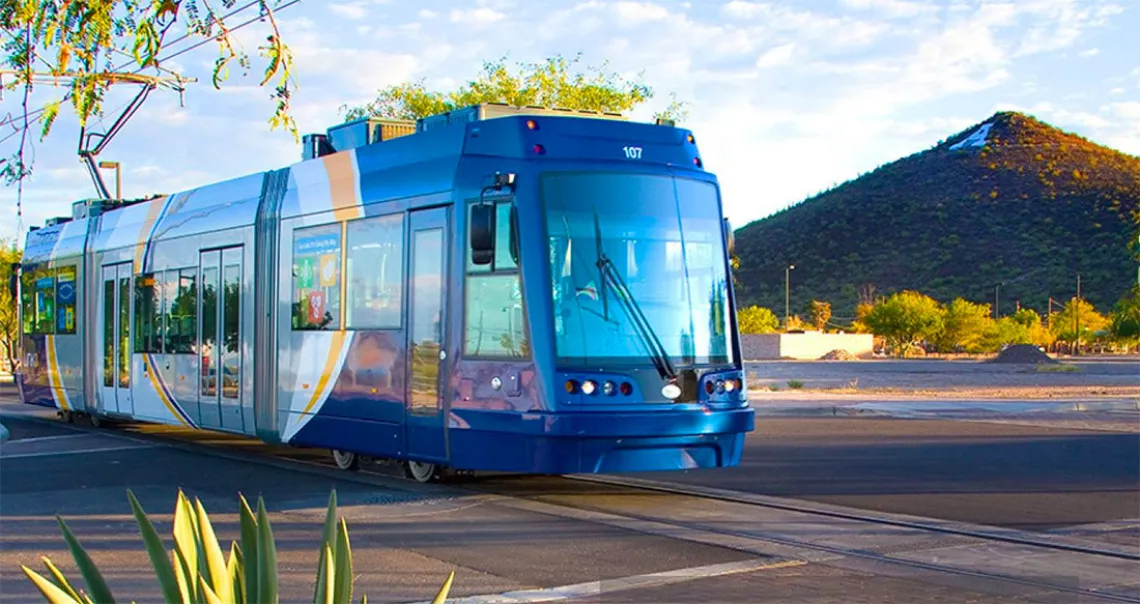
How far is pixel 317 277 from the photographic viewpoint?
15.0m

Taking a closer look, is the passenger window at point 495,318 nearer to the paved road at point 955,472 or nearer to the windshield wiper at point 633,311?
the windshield wiper at point 633,311

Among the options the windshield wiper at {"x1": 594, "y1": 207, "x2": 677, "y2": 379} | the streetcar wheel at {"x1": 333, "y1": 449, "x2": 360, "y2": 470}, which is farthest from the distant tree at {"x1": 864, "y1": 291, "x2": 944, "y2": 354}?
the windshield wiper at {"x1": 594, "y1": 207, "x2": 677, "y2": 379}

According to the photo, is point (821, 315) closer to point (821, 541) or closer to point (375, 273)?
point (375, 273)

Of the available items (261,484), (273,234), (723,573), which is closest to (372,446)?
(261,484)

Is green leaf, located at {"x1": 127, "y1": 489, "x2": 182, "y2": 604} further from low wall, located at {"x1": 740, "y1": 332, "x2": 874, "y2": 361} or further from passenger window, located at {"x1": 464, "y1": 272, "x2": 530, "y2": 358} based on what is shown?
low wall, located at {"x1": 740, "y1": 332, "x2": 874, "y2": 361}

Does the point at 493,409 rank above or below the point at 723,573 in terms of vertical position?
above

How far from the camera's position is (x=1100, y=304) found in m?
83.1

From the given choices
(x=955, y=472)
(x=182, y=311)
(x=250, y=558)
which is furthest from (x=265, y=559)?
(x=182, y=311)

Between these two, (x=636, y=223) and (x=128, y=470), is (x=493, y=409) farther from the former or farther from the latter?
(x=128, y=470)

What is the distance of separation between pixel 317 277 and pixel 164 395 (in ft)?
16.9

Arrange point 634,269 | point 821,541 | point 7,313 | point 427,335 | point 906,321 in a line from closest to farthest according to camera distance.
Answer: point 821,541, point 634,269, point 427,335, point 7,313, point 906,321

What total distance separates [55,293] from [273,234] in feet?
29.2

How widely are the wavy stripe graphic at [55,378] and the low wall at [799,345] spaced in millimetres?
46858

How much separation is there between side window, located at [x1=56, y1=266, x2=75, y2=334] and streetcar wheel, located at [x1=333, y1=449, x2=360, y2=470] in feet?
29.3
